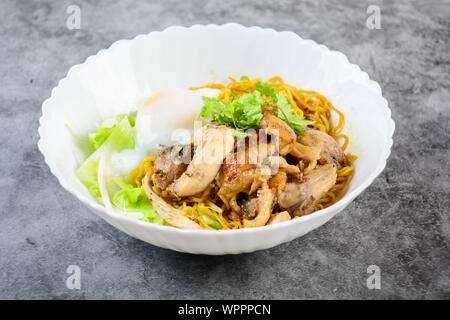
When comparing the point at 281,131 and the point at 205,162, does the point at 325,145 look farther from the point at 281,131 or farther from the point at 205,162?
the point at 205,162

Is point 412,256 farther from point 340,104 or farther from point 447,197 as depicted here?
point 340,104

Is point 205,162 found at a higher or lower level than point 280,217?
higher

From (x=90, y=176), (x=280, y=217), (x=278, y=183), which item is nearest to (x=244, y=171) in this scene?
(x=278, y=183)

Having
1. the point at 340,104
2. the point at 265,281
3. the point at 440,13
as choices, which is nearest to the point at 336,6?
the point at 440,13

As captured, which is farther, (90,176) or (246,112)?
(90,176)

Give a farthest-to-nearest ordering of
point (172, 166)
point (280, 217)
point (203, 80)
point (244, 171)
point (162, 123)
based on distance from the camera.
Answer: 1. point (203, 80)
2. point (162, 123)
3. point (172, 166)
4. point (244, 171)
5. point (280, 217)

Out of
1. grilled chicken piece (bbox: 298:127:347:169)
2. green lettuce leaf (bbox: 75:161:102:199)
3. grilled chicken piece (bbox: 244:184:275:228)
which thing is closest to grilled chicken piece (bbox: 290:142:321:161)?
grilled chicken piece (bbox: 298:127:347:169)
